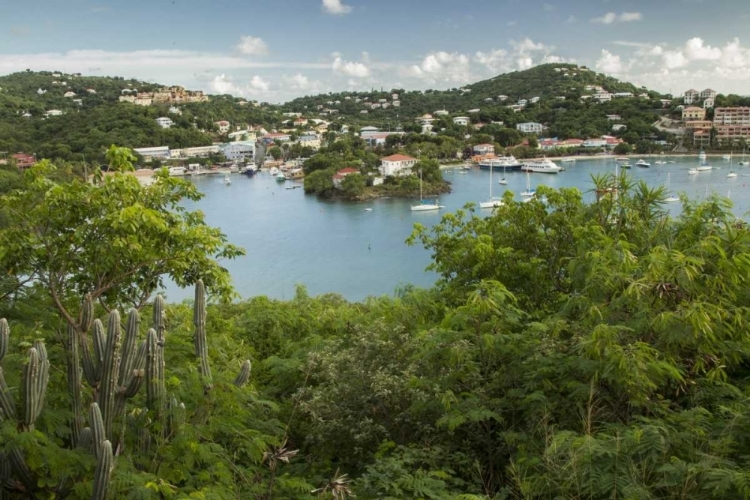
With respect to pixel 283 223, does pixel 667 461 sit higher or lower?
higher

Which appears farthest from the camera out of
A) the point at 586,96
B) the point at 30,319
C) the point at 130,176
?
the point at 586,96

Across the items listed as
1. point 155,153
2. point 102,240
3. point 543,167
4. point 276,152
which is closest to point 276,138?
point 276,152

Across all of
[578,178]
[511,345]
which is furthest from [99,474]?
[578,178]

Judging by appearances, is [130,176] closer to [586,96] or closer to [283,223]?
[283,223]

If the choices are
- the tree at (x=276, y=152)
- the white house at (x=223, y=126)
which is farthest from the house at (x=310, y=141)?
the white house at (x=223, y=126)

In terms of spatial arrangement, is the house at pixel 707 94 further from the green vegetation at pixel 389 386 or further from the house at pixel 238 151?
the green vegetation at pixel 389 386

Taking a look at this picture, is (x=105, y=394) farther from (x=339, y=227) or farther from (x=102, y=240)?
(x=339, y=227)

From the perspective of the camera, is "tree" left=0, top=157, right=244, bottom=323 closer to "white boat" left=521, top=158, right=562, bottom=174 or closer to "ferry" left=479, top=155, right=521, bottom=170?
"white boat" left=521, top=158, right=562, bottom=174

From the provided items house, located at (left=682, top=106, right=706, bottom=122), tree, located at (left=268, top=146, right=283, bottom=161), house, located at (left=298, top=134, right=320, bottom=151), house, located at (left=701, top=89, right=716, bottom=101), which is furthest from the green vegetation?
house, located at (left=701, top=89, right=716, bottom=101)
